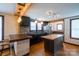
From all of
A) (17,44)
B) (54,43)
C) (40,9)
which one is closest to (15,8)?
(40,9)

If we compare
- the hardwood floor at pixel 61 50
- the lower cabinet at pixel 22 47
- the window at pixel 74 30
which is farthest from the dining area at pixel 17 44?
the window at pixel 74 30

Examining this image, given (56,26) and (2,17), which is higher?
(2,17)

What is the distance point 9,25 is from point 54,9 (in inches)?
32.8

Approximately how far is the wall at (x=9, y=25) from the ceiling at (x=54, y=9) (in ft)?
0.87

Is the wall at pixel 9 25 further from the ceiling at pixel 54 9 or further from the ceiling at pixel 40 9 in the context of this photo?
the ceiling at pixel 54 9

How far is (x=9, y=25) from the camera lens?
4.76ft

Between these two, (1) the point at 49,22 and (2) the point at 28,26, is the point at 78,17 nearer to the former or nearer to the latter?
(1) the point at 49,22

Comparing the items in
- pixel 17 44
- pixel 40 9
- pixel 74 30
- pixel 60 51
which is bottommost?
pixel 60 51

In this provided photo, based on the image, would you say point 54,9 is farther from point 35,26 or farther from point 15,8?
point 15,8

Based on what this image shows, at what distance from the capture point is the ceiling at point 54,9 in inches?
57.7

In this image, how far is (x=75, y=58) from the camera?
5.12 ft

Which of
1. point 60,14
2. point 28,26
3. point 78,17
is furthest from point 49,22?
point 78,17

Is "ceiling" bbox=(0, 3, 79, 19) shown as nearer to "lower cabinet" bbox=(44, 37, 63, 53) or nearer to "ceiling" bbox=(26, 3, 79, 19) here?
"ceiling" bbox=(26, 3, 79, 19)

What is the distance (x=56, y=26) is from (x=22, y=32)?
0.61 metres
